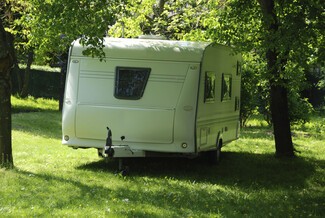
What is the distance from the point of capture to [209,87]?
35.9ft

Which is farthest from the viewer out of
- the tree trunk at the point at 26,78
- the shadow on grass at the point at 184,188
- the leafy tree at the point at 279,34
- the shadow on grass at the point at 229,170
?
the tree trunk at the point at 26,78

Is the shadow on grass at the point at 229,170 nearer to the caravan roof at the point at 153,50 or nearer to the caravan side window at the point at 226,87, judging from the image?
the caravan side window at the point at 226,87

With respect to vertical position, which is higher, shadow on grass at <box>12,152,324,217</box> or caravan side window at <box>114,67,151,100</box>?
caravan side window at <box>114,67,151,100</box>

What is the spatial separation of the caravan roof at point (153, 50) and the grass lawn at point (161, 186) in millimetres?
2271

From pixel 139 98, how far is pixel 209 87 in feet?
5.10

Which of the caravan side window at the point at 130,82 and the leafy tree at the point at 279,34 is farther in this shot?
the caravan side window at the point at 130,82

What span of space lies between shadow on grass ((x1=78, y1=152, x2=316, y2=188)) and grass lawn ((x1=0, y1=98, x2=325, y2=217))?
0.02 meters

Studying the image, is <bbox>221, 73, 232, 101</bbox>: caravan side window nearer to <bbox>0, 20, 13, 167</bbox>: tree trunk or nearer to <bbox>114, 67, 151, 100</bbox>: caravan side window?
<bbox>114, 67, 151, 100</bbox>: caravan side window

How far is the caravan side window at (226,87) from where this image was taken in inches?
475

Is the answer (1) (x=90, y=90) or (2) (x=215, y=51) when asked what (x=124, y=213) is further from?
(2) (x=215, y=51)

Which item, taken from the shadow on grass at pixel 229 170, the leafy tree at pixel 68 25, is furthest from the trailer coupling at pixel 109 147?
the leafy tree at pixel 68 25

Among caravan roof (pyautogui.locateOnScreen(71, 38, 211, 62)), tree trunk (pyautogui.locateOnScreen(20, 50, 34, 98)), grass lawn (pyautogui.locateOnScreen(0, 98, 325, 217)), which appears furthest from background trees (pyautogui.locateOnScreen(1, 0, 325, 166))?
tree trunk (pyautogui.locateOnScreen(20, 50, 34, 98))

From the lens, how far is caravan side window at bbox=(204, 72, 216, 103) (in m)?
10.7

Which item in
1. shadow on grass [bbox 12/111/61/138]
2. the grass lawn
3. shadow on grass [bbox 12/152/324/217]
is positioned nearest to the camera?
the grass lawn
